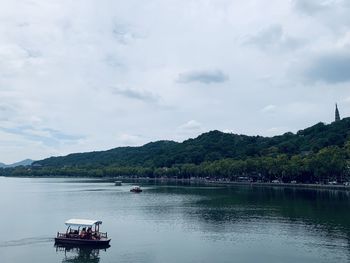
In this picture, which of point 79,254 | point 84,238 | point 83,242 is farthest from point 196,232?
point 79,254

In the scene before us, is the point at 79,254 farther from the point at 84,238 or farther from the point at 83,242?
the point at 84,238

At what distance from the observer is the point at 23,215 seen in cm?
6975

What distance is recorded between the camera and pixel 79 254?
40688 mm

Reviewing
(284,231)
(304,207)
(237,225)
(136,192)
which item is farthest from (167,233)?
(136,192)

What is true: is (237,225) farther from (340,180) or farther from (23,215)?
(340,180)

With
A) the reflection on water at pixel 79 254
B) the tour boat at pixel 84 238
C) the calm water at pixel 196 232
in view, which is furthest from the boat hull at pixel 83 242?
the calm water at pixel 196 232

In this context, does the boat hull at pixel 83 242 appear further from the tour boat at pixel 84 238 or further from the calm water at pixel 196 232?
the calm water at pixel 196 232

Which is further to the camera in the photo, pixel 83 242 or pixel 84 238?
pixel 84 238

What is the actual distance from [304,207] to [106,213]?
34212 mm

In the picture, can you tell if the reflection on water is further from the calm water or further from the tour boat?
the tour boat

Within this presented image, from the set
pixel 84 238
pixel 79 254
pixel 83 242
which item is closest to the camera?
pixel 79 254

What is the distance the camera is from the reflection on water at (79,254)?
38344 mm

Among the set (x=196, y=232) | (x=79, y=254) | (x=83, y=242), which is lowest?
(x=79, y=254)

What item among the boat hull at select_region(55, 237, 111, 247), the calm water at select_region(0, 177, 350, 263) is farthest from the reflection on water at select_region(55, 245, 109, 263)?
the boat hull at select_region(55, 237, 111, 247)
